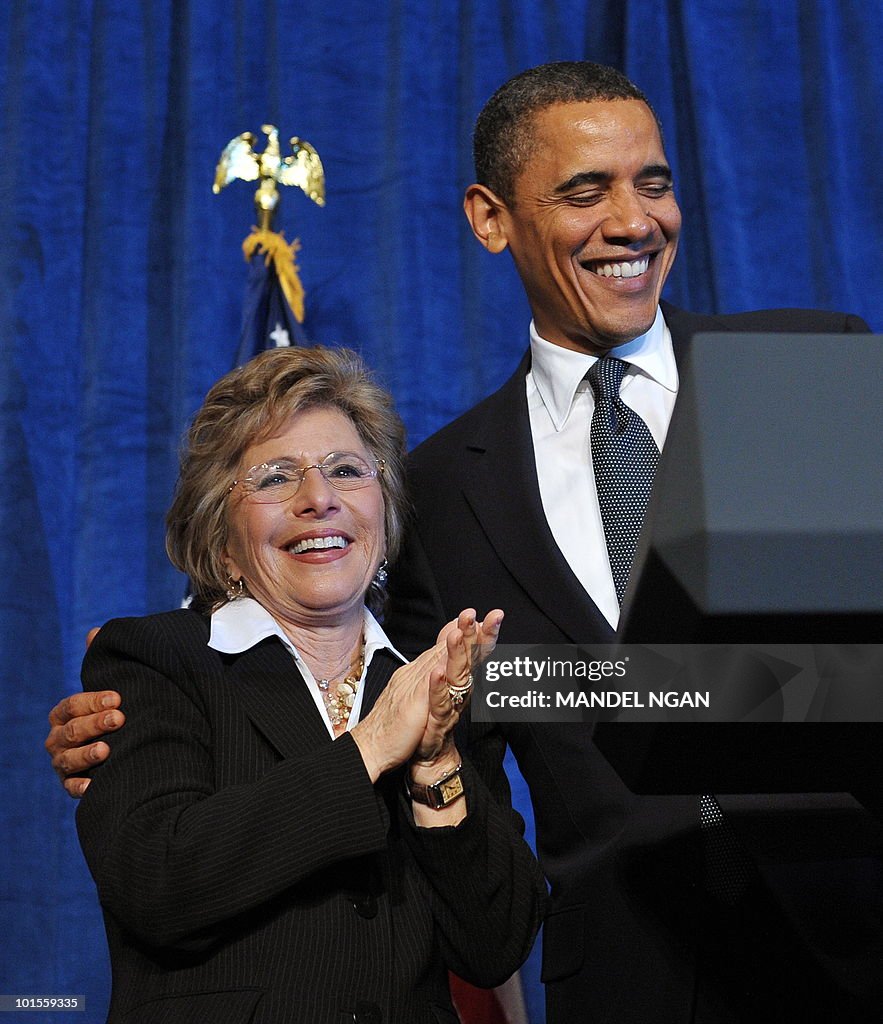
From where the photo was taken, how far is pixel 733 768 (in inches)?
29.8

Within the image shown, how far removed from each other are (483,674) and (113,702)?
529mm

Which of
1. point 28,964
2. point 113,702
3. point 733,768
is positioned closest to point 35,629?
point 28,964

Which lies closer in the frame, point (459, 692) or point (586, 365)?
point (459, 692)

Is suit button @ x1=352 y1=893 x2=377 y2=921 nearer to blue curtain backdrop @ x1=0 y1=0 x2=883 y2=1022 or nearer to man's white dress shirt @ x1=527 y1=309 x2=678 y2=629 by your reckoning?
man's white dress shirt @ x1=527 y1=309 x2=678 y2=629

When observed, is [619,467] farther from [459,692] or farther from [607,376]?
[459,692]

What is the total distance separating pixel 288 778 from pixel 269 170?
1902 mm

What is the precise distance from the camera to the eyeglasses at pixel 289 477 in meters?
1.55

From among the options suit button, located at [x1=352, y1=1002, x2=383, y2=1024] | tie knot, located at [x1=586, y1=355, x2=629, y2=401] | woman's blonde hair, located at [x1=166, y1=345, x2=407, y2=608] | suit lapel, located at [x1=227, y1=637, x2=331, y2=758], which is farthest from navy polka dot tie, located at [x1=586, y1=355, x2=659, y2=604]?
suit button, located at [x1=352, y1=1002, x2=383, y2=1024]

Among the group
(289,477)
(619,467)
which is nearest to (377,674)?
(289,477)

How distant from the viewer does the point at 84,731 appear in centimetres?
136

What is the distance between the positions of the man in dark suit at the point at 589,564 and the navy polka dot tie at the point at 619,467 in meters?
0.02

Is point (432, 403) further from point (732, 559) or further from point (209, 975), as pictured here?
point (732, 559)

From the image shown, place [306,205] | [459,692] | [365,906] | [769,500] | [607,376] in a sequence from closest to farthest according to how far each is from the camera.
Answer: [769,500]
[459,692]
[365,906]
[607,376]
[306,205]

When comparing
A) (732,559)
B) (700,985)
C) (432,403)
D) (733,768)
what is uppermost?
(432,403)
